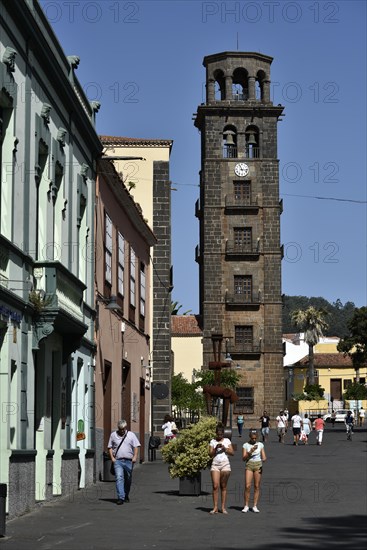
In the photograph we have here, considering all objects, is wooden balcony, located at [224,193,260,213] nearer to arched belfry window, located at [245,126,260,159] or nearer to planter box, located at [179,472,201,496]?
arched belfry window, located at [245,126,260,159]

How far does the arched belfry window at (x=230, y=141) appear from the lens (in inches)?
3430

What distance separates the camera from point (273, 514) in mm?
20266

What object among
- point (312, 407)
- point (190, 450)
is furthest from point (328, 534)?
point (312, 407)

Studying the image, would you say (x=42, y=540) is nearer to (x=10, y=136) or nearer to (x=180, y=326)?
(x=10, y=136)

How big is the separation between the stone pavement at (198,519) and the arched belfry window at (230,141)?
56.9 m

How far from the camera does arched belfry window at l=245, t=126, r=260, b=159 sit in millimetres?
86938

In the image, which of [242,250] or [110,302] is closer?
[110,302]

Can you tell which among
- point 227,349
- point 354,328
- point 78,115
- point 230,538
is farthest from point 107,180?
point 227,349

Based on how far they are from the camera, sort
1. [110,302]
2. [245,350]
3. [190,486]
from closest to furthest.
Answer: [190,486], [110,302], [245,350]

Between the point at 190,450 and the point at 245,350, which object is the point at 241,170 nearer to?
the point at 245,350

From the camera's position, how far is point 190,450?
2367 centimetres

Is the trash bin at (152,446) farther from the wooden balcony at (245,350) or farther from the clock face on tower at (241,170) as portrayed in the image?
the clock face on tower at (241,170)

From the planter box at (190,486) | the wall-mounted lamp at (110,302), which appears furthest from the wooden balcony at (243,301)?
the planter box at (190,486)

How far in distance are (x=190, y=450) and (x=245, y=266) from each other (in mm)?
61538
